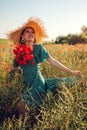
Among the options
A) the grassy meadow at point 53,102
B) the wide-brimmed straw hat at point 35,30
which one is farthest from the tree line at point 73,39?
the wide-brimmed straw hat at point 35,30

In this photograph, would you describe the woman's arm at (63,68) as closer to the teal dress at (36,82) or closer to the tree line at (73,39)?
the teal dress at (36,82)

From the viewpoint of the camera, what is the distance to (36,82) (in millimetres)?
4887

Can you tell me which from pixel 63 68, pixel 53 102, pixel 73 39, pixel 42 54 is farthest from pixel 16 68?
pixel 73 39

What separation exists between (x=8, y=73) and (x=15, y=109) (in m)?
0.60

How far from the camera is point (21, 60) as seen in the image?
484 centimetres

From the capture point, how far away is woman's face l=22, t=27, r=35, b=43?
5.10 meters

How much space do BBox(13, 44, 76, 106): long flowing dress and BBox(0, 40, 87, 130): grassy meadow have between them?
0.33ft

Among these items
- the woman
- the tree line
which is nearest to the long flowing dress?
the woman

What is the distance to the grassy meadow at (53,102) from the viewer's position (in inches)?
145

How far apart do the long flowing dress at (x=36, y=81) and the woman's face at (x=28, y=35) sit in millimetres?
113

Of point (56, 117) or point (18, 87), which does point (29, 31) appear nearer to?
point (18, 87)

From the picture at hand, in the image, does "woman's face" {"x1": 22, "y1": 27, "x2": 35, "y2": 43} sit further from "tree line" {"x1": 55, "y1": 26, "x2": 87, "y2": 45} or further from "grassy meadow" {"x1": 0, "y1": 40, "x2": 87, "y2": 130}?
"tree line" {"x1": 55, "y1": 26, "x2": 87, "y2": 45}

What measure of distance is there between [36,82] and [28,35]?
663 mm

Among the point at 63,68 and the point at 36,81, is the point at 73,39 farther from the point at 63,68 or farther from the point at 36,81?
the point at 36,81
